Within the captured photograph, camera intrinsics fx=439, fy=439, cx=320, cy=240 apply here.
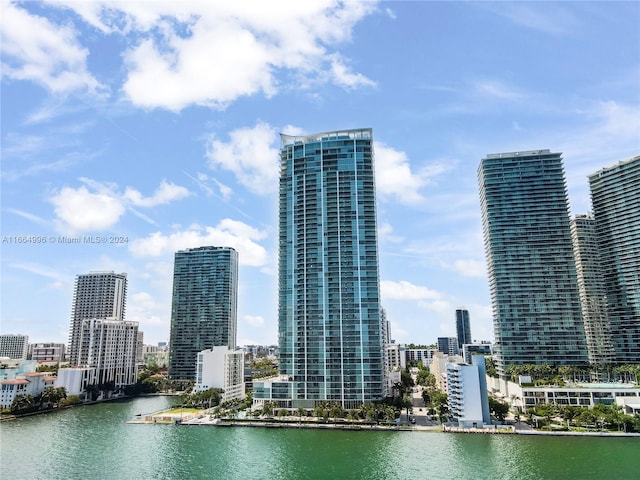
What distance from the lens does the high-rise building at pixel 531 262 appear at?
334ft

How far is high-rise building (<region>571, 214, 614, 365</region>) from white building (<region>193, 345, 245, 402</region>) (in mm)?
96005

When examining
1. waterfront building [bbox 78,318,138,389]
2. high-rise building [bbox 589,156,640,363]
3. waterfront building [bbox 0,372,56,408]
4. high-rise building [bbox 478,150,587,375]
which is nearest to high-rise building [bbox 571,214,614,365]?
high-rise building [bbox 589,156,640,363]

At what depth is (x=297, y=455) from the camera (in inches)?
2216

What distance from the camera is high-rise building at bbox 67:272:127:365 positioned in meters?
173

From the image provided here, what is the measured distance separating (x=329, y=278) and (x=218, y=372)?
131ft

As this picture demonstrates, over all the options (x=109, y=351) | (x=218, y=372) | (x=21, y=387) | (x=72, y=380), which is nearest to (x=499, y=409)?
(x=218, y=372)

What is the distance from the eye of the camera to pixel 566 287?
4080 inches

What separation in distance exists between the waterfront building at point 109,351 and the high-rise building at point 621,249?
139636 mm

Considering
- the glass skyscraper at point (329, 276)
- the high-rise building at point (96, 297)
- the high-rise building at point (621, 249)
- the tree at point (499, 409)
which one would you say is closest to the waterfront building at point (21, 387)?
the glass skyscraper at point (329, 276)

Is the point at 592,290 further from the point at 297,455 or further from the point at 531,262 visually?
the point at 297,455

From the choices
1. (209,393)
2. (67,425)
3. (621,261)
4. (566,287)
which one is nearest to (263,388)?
(209,393)

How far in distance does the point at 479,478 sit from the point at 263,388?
4846 cm

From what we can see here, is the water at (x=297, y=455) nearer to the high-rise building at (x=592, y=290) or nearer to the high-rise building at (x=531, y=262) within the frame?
the high-rise building at (x=531, y=262)

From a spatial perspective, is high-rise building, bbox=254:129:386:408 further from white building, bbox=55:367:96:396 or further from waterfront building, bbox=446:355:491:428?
white building, bbox=55:367:96:396
